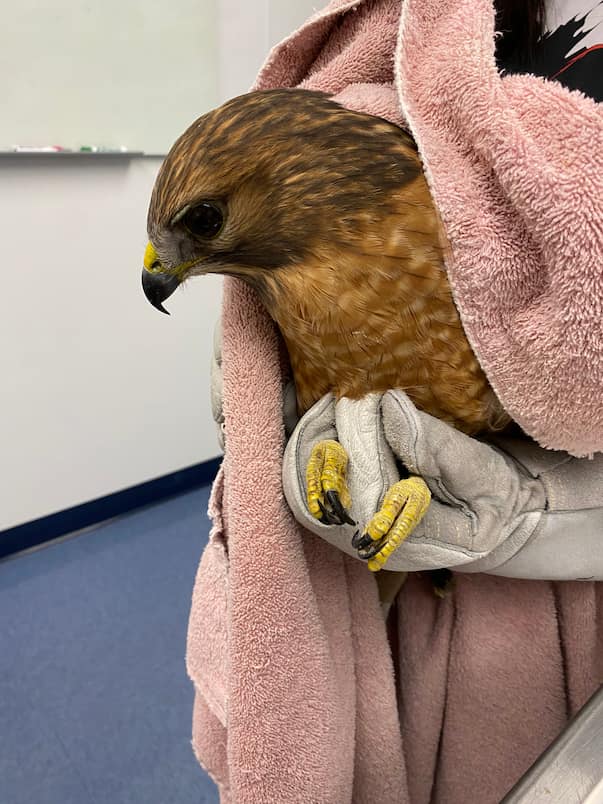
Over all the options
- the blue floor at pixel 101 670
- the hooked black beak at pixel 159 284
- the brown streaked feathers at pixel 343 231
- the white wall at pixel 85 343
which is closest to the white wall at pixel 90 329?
the white wall at pixel 85 343

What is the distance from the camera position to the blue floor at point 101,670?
1.26m

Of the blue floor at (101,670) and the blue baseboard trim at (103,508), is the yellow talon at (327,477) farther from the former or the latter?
the blue baseboard trim at (103,508)

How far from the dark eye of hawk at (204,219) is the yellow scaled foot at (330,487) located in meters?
0.20

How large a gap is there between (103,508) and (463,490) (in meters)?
1.69

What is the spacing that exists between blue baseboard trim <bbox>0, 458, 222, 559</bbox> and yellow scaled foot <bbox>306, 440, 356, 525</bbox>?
62.9 inches

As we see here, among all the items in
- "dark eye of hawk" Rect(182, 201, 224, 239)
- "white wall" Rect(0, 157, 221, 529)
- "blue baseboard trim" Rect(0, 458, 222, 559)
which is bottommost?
"blue baseboard trim" Rect(0, 458, 222, 559)

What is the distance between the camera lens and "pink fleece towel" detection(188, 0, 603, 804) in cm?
42

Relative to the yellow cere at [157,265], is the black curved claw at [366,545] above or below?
below

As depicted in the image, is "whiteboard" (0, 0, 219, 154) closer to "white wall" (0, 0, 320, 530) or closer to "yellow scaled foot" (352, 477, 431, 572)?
"white wall" (0, 0, 320, 530)

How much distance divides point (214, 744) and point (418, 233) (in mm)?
588

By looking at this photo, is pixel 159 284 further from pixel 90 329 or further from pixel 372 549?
A: pixel 90 329

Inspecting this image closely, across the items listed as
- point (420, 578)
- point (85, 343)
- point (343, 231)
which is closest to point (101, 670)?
point (85, 343)

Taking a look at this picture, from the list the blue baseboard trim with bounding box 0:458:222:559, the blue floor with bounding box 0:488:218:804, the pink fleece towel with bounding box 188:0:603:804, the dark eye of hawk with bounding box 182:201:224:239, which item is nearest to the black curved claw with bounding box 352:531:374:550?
Answer: the pink fleece towel with bounding box 188:0:603:804

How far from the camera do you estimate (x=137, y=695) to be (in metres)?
1.42
